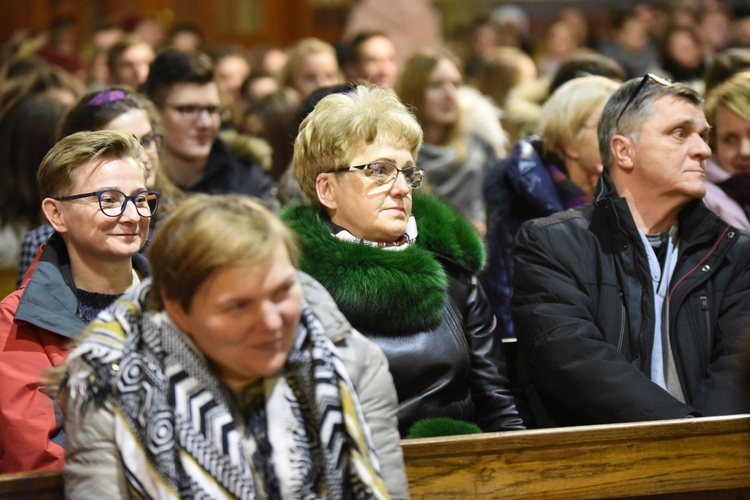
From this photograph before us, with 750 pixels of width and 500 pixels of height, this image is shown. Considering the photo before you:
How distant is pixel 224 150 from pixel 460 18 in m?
7.74

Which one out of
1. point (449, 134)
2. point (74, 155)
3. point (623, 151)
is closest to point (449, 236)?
point (623, 151)

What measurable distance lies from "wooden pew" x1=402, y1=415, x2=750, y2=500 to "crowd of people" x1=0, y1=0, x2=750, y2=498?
0.74 ft

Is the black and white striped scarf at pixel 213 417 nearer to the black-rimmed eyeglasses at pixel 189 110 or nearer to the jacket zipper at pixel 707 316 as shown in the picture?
the jacket zipper at pixel 707 316

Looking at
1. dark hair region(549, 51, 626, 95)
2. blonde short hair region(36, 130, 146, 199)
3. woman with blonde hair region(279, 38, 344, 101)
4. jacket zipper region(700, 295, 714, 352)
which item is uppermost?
woman with blonde hair region(279, 38, 344, 101)

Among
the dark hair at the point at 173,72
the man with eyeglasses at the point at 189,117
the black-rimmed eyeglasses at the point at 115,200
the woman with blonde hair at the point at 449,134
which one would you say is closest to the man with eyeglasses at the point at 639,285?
the black-rimmed eyeglasses at the point at 115,200

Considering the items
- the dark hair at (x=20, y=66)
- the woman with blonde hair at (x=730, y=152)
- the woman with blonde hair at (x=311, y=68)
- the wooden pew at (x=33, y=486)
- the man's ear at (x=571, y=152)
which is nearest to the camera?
the wooden pew at (x=33, y=486)

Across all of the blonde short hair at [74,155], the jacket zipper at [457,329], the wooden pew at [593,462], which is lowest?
the wooden pew at [593,462]

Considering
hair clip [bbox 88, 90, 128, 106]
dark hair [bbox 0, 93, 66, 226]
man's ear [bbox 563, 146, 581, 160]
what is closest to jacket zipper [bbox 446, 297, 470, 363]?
man's ear [bbox 563, 146, 581, 160]

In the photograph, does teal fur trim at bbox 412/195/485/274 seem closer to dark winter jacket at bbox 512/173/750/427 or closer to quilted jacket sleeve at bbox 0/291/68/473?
dark winter jacket at bbox 512/173/750/427

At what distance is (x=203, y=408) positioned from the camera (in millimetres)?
1980

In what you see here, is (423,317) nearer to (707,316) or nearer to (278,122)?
(707,316)

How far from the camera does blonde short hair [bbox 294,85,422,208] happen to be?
282 cm

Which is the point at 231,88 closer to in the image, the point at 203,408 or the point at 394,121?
the point at 394,121

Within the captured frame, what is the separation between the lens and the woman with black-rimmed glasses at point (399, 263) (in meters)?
2.73
